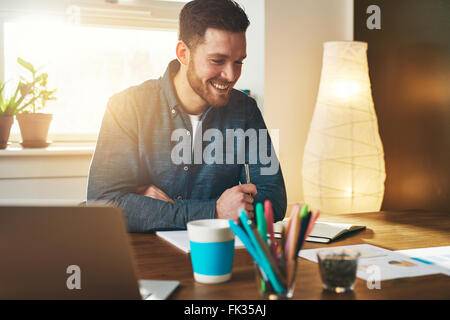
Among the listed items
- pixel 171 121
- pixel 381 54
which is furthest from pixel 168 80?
pixel 381 54

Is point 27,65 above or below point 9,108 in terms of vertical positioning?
above

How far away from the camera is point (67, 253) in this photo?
639 mm

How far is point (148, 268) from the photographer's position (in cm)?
90

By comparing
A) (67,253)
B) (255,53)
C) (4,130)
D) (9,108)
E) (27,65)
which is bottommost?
(67,253)

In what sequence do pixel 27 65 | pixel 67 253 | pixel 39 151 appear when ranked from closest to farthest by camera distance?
pixel 67 253, pixel 39 151, pixel 27 65

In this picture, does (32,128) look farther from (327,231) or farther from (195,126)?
(327,231)

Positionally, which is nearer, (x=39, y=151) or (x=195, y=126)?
(x=195, y=126)

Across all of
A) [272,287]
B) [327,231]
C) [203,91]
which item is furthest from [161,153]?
[272,287]

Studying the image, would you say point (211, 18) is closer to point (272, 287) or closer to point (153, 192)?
point (153, 192)

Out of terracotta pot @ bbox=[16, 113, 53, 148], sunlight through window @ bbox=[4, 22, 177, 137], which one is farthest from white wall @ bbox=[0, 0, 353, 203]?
terracotta pot @ bbox=[16, 113, 53, 148]

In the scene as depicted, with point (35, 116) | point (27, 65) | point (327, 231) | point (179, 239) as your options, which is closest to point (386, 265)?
point (327, 231)

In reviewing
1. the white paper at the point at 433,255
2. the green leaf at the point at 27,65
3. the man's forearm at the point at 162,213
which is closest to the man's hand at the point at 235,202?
the man's forearm at the point at 162,213

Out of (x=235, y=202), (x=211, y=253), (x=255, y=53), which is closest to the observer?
(x=211, y=253)

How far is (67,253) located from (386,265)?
1.95 ft
